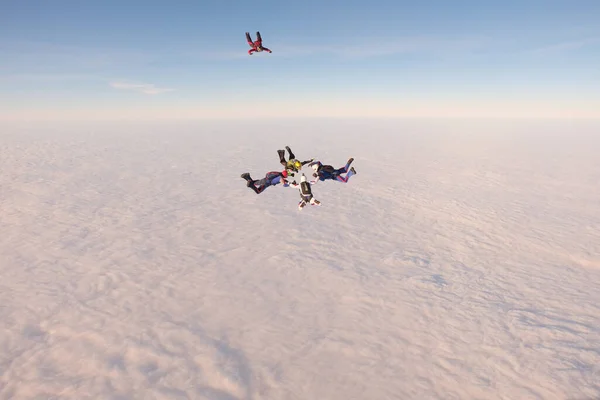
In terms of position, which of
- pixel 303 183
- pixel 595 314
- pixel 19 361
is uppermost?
pixel 303 183

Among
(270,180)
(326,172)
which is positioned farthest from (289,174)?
(326,172)

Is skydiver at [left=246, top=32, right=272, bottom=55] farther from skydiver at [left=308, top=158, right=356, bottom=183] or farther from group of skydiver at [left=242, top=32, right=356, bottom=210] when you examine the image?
skydiver at [left=308, top=158, right=356, bottom=183]

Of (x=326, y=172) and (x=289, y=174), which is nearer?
(x=289, y=174)

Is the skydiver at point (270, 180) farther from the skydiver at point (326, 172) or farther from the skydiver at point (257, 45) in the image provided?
the skydiver at point (257, 45)

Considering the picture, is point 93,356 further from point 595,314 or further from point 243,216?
point 595,314

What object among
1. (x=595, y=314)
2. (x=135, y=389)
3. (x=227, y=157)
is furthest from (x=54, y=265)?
(x=227, y=157)

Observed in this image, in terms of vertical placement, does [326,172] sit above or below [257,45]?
below

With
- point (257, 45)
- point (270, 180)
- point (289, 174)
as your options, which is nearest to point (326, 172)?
point (289, 174)

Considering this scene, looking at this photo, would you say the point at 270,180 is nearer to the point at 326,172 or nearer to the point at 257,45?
the point at 326,172

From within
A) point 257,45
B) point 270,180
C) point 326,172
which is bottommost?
point 270,180

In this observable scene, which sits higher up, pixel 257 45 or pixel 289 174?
pixel 257 45

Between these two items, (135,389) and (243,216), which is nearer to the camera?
(135,389)
